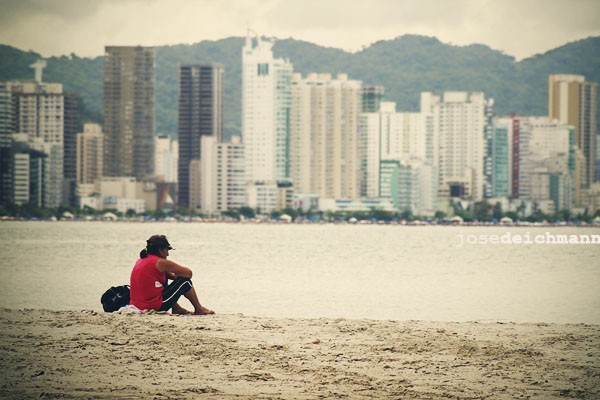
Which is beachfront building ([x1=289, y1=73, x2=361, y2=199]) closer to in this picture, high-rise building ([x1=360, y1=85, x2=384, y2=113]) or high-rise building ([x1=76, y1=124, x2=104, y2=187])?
high-rise building ([x1=360, y1=85, x2=384, y2=113])

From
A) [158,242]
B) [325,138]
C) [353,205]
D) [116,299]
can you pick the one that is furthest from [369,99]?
[158,242]

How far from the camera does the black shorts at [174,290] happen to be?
14422mm

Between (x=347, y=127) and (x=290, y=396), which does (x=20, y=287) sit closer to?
(x=290, y=396)

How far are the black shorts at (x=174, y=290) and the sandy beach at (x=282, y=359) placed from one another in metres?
0.35

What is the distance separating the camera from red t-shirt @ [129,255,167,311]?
1409 cm

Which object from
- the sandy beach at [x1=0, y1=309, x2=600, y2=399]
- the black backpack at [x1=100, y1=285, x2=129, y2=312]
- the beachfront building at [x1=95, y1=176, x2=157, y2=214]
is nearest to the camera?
the sandy beach at [x1=0, y1=309, x2=600, y2=399]

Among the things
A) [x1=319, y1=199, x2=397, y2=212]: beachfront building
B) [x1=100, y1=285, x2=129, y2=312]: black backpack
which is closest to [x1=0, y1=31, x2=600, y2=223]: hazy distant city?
[x1=319, y1=199, x2=397, y2=212]: beachfront building

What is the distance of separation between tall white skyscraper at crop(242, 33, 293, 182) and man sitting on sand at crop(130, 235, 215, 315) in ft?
551

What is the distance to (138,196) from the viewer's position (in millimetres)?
181500

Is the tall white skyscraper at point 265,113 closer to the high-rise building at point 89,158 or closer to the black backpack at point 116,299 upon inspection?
the high-rise building at point 89,158

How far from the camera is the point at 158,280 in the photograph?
14.3m

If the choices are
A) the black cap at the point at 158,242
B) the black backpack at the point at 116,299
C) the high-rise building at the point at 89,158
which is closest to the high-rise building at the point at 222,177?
the high-rise building at the point at 89,158

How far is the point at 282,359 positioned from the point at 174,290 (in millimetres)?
3197

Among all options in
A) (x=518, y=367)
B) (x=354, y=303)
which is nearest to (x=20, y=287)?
(x=354, y=303)
